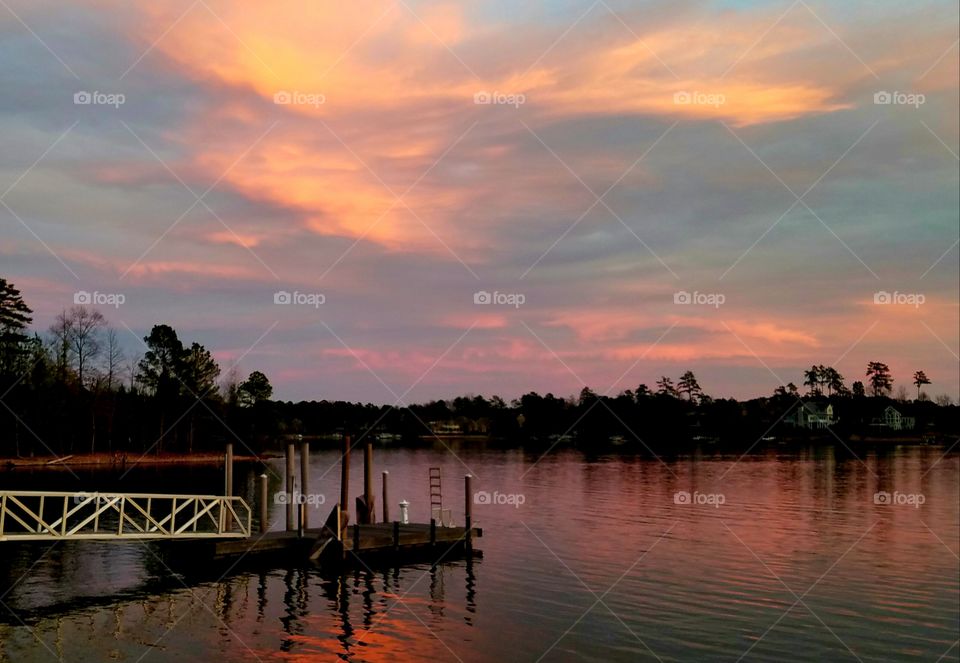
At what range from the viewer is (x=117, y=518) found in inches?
2240

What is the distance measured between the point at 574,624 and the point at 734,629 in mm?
4832

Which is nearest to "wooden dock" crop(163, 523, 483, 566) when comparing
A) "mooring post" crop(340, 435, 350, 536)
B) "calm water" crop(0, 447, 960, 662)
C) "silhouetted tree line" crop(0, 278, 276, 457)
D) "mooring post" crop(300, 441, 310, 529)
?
"mooring post" crop(300, 441, 310, 529)

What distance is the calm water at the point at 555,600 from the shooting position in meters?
25.2

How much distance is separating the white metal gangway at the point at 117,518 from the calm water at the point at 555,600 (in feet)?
5.82

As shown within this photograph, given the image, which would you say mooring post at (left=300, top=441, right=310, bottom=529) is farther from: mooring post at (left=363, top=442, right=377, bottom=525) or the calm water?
the calm water

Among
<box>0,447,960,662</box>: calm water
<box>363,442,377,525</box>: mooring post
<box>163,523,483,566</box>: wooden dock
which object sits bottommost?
<box>0,447,960,662</box>: calm water

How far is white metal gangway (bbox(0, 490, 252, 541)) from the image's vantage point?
30.4 metres

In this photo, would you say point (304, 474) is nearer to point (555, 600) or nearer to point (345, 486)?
point (345, 486)

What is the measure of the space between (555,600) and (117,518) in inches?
1413

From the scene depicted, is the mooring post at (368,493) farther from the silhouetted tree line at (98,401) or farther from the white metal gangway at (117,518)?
the silhouetted tree line at (98,401)

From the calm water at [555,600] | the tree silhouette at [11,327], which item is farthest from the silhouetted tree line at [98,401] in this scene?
the calm water at [555,600]

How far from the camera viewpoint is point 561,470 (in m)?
111

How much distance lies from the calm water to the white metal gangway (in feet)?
5.82

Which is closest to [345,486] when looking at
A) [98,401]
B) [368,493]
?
[368,493]
